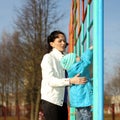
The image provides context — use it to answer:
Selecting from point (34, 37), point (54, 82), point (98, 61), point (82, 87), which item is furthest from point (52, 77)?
point (34, 37)

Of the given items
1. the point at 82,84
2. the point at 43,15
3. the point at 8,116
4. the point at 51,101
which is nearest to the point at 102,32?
the point at 82,84

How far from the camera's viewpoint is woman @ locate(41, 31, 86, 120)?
2492mm

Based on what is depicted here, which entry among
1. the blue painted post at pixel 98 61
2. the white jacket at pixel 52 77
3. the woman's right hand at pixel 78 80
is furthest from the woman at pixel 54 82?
the blue painted post at pixel 98 61

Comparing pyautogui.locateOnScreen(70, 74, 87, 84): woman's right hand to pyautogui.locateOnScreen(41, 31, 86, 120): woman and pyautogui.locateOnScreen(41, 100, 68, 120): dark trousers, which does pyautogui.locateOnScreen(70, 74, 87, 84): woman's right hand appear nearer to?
pyautogui.locateOnScreen(41, 31, 86, 120): woman

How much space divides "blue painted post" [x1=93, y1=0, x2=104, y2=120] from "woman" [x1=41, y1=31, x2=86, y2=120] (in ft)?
1.28

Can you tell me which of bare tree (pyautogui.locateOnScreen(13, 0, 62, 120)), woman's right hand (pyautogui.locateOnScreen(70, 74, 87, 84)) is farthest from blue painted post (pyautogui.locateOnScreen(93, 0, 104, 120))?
bare tree (pyautogui.locateOnScreen(13, 0, 62, 120))

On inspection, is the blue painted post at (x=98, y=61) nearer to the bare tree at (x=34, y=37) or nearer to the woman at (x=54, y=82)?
the woman at (x=54, y=82)

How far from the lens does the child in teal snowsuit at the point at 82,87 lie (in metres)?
2.45

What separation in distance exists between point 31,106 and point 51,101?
14.3m

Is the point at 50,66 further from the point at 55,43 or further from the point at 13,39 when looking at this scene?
the point at 13,39

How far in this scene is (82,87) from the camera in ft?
8.16

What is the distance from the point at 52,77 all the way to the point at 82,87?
204 mm

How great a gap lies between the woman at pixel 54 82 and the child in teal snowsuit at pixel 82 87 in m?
0.07

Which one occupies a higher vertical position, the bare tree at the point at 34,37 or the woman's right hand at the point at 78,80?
the bare tree at the point at 34,37
